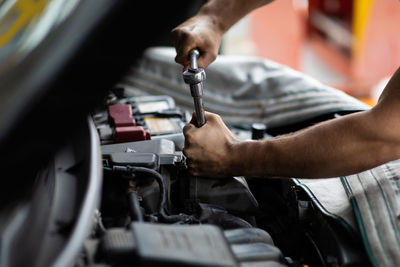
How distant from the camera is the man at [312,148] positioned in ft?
3.45

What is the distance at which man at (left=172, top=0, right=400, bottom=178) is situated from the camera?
1.05 metres

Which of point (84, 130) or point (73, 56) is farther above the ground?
point (73, 56)

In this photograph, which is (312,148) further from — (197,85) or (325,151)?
(197,85)

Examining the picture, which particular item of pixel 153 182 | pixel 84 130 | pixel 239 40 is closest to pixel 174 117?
pixel 153 182

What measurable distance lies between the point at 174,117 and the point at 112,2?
894 mm

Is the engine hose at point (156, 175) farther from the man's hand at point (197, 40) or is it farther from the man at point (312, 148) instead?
the man's hand at point (197, 40)

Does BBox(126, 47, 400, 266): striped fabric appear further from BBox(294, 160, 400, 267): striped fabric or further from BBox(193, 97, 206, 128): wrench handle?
BBox(193, 97, 206, 128): wrench handle

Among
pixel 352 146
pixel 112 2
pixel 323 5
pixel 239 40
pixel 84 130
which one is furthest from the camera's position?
pixel 323 5

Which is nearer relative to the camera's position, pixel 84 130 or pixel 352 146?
pixel 84 130

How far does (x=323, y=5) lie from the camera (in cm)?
522

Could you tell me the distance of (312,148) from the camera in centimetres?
109

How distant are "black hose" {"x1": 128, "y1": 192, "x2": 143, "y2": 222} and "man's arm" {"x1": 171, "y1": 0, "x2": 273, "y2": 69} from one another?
0.49 metres

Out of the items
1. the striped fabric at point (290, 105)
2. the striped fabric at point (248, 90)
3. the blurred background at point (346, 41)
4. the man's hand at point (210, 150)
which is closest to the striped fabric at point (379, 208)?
the striped fabric at point (290, 105)

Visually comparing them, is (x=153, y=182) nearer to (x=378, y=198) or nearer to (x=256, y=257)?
(x=256, y=257)
